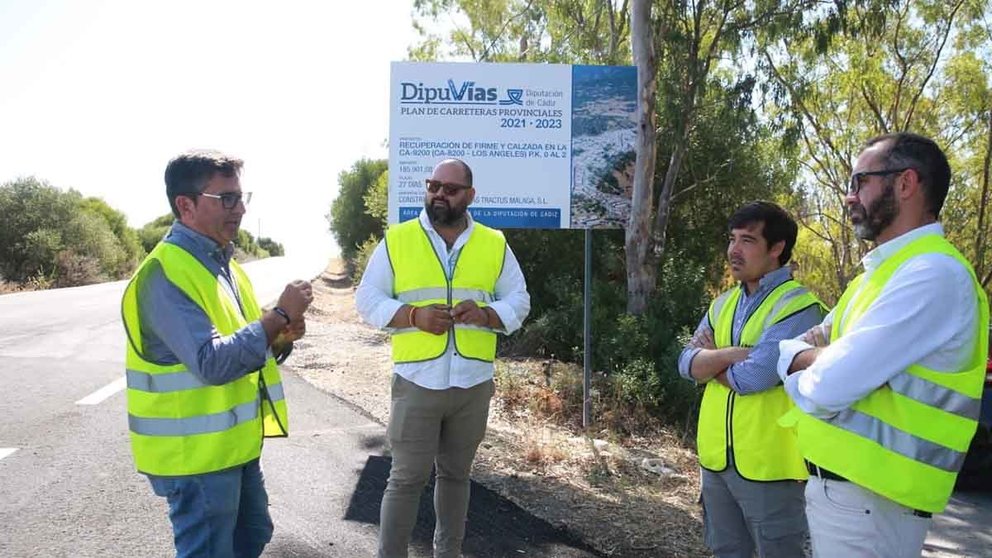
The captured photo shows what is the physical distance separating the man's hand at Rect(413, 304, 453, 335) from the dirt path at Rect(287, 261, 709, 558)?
1669 millimetres

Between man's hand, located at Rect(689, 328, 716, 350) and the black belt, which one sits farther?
man's hand, located at Rect(689, 328, 716, 350)

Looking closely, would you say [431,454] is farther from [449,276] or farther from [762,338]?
[762,338]

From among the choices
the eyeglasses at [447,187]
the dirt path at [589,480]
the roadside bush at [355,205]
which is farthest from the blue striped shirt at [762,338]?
the roadside bush at [355,205]

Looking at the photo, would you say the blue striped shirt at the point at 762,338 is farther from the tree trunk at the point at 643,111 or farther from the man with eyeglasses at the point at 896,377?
the tree trunk at the point at 643,111

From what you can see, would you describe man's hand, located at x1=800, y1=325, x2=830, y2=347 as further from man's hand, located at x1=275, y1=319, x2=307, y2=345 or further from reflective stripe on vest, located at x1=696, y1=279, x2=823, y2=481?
man's hand, located at x1=275, y1=319, x2=307, y2=345

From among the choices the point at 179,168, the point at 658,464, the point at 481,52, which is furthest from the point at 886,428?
the point at 481,52

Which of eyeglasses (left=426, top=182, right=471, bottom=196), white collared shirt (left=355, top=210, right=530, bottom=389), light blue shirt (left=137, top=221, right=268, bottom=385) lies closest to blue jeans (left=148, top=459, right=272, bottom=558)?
light blue shirt (left=137, top=221, right=268, bottom=385)

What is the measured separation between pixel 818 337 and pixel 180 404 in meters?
2.16

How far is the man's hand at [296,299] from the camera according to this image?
265cm

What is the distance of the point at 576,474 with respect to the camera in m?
5.52

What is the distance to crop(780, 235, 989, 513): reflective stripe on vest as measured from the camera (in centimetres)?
214

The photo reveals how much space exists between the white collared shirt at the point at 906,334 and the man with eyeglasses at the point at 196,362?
5.75ft

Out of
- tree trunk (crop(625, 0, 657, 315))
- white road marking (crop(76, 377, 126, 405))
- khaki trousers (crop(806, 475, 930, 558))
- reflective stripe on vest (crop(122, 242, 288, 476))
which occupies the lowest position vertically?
white road marking (crop(76, 377, 126, 405))

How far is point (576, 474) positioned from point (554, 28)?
50.1 ft
